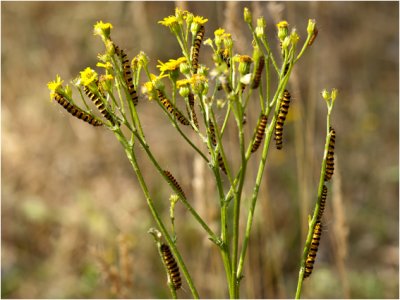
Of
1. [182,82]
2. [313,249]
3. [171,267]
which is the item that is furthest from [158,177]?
[182,82]

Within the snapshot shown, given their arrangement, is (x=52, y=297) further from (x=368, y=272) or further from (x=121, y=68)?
(x=121, y=68)

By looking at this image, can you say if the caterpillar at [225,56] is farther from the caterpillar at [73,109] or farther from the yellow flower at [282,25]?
the caterpillar at [73,109]

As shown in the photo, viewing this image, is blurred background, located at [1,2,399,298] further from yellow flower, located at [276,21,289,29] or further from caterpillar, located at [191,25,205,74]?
yellow flower, located at [276,21,289,29]

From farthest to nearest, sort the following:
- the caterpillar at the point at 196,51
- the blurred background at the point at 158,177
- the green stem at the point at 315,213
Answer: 1. the blurred background at the point at 158,177
2. the caterpillar at the point at 196,51
3. the green stem at the point at 315,213

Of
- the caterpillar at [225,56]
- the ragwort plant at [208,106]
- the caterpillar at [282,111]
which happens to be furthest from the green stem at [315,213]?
the caterpillar at [225,56]

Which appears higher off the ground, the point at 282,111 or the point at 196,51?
the point at 196,51

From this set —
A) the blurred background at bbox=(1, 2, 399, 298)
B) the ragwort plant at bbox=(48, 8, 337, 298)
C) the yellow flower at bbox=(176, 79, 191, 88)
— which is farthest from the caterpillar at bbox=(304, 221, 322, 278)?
the blurred background at bbox=(1, 2, 399, 298)

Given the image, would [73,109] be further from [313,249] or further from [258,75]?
[313,249]

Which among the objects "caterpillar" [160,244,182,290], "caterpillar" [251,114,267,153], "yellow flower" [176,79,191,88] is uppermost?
"yellow flower" [176,79,191,88]
